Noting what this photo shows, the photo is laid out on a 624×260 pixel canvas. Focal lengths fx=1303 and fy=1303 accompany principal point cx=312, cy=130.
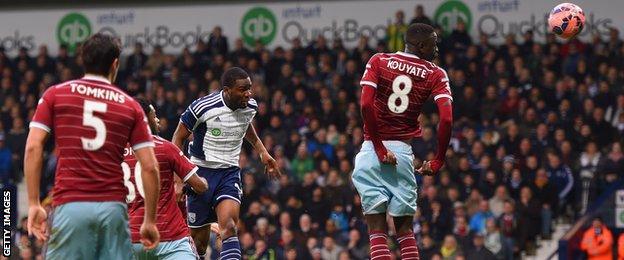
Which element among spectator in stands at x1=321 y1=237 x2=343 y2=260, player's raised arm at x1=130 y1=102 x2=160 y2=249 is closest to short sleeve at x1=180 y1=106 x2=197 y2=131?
player's raised arm at x1=130 y1=102 x2=160 y2=249

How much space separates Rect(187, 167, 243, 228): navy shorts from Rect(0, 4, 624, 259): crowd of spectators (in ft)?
25.6

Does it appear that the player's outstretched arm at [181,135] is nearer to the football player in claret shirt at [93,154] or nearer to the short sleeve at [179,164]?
the short sleeve at [179,164]

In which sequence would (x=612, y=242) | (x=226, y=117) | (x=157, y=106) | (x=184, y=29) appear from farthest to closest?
(x=184, y=29)
(x=157, y=106)
(x=612, y=242)
(x=226, y=117)

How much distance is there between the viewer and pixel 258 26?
3045 cm

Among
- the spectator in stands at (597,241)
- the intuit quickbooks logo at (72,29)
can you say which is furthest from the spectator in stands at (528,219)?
the intuit quickbooks logo at (72,29)

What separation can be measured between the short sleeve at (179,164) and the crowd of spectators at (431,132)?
32.6ft

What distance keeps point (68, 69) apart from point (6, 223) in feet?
55.3

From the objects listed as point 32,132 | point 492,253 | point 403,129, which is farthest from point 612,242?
point 32,132

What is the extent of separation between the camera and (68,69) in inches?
1142

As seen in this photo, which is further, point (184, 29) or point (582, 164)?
point (184, 29)

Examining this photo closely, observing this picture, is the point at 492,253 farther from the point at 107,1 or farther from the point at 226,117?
the point at 107,1

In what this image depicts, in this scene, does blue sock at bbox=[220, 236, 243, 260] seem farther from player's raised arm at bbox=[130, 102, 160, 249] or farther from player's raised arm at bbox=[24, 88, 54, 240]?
player's raised arm at bbox=[24, 88, 54, 240]

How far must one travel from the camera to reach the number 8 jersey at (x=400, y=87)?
36.3ft

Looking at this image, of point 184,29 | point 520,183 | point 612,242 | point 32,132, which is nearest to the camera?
point 32,132
